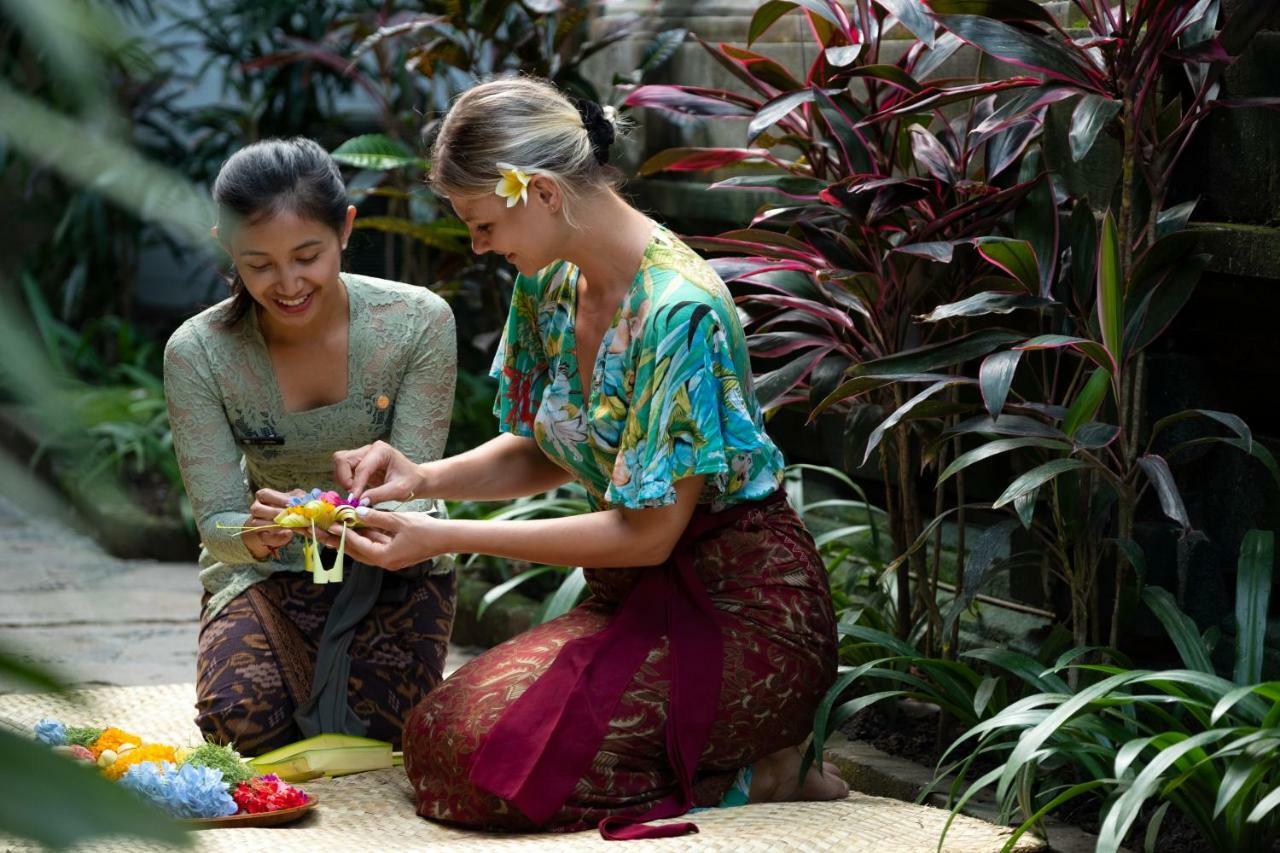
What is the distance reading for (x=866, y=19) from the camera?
2852 millimetres

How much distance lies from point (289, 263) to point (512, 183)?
55 cm

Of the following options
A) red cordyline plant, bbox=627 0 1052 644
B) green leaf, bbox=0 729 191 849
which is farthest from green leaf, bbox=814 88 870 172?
green leaf, bbox=0 729 191 849

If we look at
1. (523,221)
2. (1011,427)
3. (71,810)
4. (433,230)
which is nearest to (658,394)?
(523,221)

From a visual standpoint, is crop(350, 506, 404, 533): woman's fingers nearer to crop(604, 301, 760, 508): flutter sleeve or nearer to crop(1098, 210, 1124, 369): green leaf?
crop(604, 301, 760, 508): flutter sleeve

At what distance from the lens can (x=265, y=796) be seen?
2512 millimetres

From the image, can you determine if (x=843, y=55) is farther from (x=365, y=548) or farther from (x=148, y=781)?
(x=148, y=781)

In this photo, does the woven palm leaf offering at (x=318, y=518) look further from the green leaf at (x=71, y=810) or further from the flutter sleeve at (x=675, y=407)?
the green leaf at (x=71, y=810)

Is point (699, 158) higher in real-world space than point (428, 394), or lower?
higher

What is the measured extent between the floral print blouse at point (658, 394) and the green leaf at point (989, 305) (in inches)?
12.6

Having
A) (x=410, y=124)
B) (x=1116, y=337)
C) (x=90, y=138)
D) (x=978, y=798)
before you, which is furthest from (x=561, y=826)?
(x=410, y=124)

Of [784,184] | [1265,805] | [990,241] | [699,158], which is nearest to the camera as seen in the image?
[1265,805]

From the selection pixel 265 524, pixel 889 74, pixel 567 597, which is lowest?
pixel 567 597

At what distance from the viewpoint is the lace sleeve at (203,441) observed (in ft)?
9.39

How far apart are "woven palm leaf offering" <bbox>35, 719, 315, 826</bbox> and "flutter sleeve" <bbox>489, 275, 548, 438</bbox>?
758 millimetres
